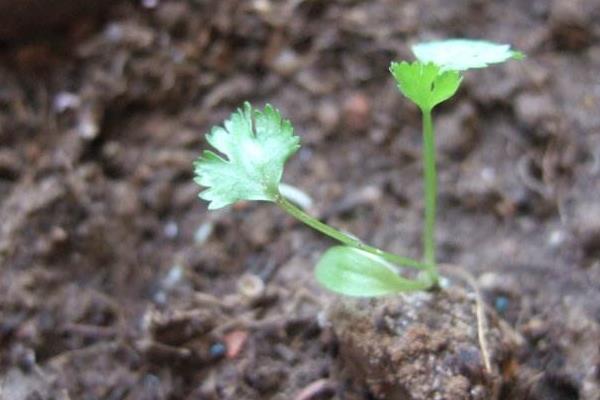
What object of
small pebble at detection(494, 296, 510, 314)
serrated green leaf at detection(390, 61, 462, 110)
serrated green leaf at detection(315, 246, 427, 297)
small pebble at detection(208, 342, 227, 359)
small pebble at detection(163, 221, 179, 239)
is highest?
serrated green leaf at detection(390, 61, 462, 110)

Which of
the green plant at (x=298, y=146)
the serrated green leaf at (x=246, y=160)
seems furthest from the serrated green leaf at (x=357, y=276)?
the serrated green leaf at (x=246, y=160)

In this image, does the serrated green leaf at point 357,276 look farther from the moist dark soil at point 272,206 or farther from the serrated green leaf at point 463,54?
the serrated green leaf at point 463,54

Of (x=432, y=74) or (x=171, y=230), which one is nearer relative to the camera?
(x=432, y=74)

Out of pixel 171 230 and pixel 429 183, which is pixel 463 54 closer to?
pixel 429 183

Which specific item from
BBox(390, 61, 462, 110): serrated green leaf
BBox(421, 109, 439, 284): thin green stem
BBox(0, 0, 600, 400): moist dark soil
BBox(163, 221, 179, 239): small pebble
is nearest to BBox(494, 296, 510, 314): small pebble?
BBox(0, 0, 600, 400): moist dark soil

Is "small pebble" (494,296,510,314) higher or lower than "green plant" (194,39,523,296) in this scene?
lower

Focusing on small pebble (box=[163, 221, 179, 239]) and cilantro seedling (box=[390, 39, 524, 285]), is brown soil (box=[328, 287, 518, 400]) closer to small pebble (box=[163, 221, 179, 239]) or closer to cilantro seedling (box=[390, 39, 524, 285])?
cilantro seedling (box=[390, 39, 524, 285])

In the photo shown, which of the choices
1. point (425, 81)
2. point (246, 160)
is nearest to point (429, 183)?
point (425, 81)
